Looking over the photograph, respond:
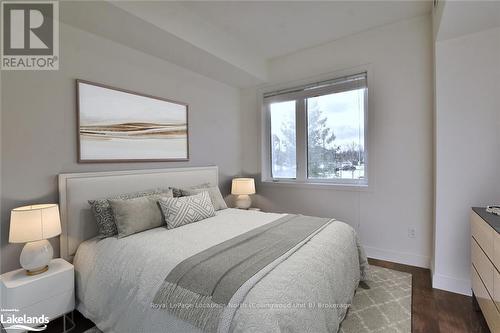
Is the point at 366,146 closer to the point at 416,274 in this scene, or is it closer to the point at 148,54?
the point at 416,274

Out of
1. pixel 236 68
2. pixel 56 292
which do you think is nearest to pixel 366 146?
pixel 236 68

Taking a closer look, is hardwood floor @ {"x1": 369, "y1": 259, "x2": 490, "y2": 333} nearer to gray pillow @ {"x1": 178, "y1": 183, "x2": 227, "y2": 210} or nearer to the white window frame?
the white window frame

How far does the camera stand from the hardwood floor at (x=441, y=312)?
183 cm

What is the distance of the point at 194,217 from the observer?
2.47m

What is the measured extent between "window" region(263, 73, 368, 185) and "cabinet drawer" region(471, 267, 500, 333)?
144 centimetres

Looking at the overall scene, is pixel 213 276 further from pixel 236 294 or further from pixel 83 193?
pixel 83 193

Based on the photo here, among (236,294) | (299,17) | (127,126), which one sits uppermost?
(299,17)

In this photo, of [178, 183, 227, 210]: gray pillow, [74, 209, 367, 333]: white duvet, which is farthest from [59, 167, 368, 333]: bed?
[178, 183, 227, 210]: gray pillow

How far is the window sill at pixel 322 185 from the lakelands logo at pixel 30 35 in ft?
9.68

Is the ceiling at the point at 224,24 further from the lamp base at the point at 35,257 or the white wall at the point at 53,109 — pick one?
the lamp base at the point at 35,257

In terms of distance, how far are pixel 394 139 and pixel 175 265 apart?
2734mm

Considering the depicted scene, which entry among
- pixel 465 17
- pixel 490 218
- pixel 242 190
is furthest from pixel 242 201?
pixel 465 17

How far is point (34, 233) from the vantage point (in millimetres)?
1705

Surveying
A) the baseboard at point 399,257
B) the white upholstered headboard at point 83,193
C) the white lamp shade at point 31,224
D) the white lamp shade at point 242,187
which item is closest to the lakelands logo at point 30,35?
the white upholstered headboard at point 83,193
